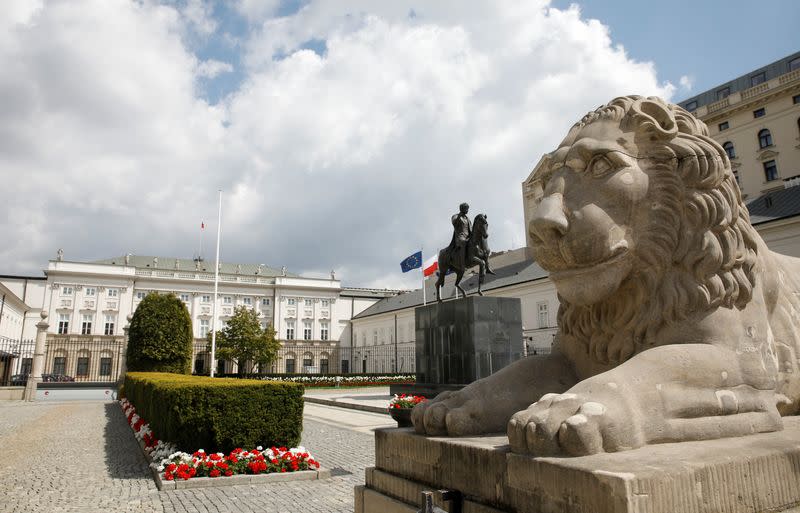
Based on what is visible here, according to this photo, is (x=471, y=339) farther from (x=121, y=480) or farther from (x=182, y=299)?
(x=182, y=299)

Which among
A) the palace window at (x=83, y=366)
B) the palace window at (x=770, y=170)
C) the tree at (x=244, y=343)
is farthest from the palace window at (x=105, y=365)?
the palace window at (x=770, y=170)

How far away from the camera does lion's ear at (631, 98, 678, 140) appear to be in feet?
7.24

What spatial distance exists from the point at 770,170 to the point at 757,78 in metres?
14.0

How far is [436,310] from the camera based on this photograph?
15.2 meters

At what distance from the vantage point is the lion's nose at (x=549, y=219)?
205 cm

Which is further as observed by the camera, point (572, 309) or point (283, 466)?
point (283, 466)

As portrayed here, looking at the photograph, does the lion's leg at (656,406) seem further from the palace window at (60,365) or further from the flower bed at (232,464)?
the palace window at (60,365)

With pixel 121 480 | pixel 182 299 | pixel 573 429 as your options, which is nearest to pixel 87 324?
pixel 182 299

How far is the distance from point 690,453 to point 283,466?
6.94 m

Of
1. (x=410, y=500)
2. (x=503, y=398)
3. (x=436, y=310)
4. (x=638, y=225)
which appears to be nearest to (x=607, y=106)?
(x=638, y=225)

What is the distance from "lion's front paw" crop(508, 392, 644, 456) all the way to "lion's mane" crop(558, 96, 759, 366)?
574mm

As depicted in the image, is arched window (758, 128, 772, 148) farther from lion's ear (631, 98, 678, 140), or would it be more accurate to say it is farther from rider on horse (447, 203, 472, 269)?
lion's ear (631, 98, 678, 140)

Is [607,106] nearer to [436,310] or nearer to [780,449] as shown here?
[780,449]

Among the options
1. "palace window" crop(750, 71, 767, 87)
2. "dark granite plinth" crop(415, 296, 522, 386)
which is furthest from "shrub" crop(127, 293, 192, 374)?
"palace window" crop(750, 71, 767, 87)
